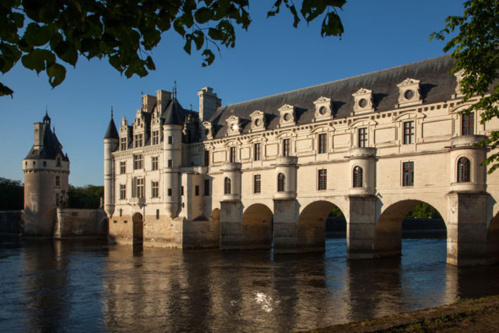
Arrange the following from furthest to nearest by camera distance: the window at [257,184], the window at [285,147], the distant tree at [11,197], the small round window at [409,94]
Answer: the distant tree at [11,197]
the window at [257,184]
the window at [285,147]
the small round window at [409,94]

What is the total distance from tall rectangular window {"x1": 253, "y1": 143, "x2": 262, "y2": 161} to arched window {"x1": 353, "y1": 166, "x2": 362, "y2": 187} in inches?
410

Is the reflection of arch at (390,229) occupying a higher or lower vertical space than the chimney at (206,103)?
lower

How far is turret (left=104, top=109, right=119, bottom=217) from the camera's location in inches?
2251

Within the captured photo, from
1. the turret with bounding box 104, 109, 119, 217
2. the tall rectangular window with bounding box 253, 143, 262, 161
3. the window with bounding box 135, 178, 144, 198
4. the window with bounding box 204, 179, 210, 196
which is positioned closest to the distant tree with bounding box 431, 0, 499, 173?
the tall rectangular window with bounding box 253, 143, 262, 161

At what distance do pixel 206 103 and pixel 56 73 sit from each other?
155 feet

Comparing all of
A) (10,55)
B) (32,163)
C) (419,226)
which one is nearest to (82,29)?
(10,55)

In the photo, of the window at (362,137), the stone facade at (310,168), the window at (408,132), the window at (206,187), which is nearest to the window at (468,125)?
the stone facade at (310,168)

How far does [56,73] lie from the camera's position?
16.9ft

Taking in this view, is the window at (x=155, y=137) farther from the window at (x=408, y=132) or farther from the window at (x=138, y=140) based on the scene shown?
the window at (x=408, y=132)

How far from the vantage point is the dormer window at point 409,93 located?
3226 cm

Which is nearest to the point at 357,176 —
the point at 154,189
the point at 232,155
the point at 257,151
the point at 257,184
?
the point at 257,184

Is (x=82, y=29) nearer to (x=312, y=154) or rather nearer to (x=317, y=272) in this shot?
(x=317, y=272)

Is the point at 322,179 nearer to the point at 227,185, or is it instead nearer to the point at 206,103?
the point at 227,185

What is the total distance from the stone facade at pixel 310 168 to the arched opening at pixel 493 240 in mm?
111
